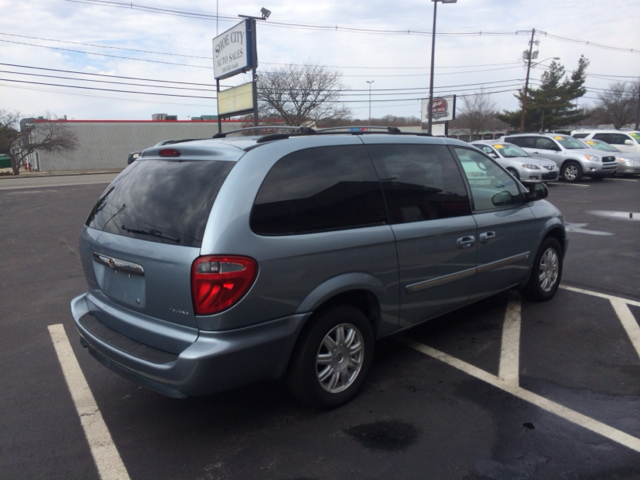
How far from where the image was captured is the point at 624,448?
9.71ft

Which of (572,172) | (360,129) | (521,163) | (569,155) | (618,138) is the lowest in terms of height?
(572,172)

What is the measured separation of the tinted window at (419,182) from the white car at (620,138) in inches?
838

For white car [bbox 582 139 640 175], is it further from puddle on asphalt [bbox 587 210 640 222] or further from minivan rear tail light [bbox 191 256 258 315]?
minivan rear tail light [bbox 191 256 258 315]

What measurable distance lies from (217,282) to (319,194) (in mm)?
912

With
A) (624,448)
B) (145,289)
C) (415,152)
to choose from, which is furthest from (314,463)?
(415,152)

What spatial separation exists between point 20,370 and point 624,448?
437cm

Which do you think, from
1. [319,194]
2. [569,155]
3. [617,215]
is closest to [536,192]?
[319,194]

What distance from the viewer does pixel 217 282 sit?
277 centimetres

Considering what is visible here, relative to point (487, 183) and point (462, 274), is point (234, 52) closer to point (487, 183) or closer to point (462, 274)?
point (487, 183)

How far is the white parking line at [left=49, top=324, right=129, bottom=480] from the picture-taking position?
2.90 m

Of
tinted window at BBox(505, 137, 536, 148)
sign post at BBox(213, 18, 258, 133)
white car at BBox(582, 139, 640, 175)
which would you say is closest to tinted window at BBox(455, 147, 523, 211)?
tinted window at BBox(505, 137, 536, 148)

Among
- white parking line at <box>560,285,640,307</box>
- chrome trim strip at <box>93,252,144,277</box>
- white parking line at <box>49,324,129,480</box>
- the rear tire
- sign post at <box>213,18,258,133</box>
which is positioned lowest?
white parking line at <box>49,324,129,480</box>

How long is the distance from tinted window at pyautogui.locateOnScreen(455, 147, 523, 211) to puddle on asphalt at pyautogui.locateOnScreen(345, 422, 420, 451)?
203 cm

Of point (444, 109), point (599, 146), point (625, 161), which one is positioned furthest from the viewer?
point (444, 109)
